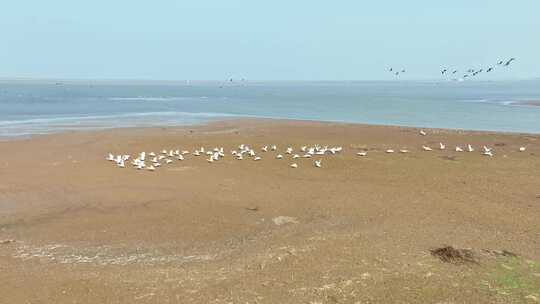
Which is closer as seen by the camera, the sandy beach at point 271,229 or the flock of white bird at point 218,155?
the sandy beach at point 271,229

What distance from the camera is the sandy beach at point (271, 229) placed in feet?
31.1

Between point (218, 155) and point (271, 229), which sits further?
point (218, 155)

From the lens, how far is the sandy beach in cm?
948

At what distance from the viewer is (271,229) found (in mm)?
13469

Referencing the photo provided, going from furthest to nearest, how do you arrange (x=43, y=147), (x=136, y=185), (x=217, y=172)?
(x=43, y=147)
(x=217, y=172)
(x=136, y=185)

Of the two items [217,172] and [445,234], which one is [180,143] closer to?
[217,172]

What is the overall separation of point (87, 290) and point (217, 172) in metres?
11.6

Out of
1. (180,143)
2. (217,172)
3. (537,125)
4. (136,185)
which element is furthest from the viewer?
(537,125)

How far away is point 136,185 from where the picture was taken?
18.5 meters

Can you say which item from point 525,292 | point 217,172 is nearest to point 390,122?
point 217,172

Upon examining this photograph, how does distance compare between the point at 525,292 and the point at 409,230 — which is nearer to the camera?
the point at 525,292

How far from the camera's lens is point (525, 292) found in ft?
29.5

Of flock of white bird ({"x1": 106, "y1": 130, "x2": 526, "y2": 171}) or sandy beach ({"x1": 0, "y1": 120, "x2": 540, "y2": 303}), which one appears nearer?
sandy beach ({"x1": 0, "y1": 120, "x2": 540, "y2": 303})

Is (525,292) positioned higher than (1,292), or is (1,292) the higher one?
(525,292)
